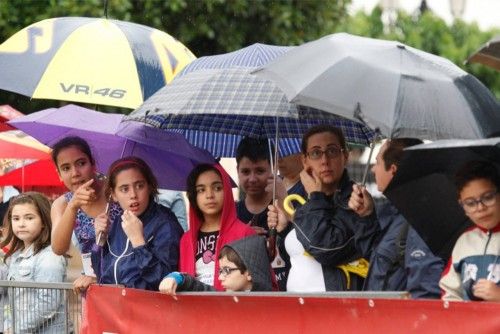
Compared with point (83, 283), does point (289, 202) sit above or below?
above

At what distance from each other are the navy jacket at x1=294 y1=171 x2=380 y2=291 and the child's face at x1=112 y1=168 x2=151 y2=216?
42.6 inches

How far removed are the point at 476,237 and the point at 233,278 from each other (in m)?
1.58

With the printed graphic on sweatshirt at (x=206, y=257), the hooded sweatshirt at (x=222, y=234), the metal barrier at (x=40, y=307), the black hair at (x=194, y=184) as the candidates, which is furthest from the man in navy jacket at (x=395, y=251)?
the metal barrier at (x=40, y=307)

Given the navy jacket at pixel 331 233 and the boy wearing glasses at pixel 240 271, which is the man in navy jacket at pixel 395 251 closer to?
the navy jacket at pixel 331 233

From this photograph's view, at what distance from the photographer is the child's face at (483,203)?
22.0 ft

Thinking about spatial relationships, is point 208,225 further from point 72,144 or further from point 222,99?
point 72,144

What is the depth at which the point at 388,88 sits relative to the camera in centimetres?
723

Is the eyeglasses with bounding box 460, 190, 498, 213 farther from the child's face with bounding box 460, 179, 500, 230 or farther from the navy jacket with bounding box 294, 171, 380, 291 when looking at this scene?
the navy jacket with bounding box 294, 171, 380, 291

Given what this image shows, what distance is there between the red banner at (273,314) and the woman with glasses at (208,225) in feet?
0.98

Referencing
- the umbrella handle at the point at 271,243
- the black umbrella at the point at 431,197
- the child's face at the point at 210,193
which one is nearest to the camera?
the black umbrella at the point at 431,197

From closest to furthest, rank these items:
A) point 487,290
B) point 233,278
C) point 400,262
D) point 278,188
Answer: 1. point 487,290
2. point 400,262
3. point 233,278
4. point 278,188

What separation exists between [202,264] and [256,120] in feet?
5.44

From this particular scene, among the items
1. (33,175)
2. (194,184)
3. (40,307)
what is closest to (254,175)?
(194,184)

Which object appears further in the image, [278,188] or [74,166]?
[74,166]
